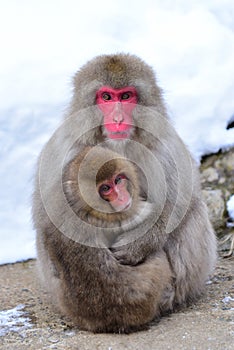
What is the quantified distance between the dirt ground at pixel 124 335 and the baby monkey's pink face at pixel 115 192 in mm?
641

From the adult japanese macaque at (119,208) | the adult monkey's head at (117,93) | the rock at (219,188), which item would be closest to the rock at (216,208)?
the rock at (219,188)

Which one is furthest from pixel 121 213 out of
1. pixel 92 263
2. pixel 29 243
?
pixel 29 243

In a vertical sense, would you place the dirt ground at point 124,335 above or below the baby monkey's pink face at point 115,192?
below

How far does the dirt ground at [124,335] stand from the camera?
3.41 m

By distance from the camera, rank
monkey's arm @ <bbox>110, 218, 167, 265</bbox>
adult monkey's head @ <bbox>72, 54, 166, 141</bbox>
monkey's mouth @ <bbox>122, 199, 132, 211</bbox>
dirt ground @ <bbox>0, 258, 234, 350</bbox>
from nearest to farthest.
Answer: dirt ground @ <bbox>0, 258, 234, 350</bbox> < monkey's mouth @ <bbox>122, 199, 132, 211</bbox> < monkey's arm @ <bbox>110, 218, 167, 265</bbox> < adult monkey's head @ <bbox>72, 54, 166, 141</bbox>

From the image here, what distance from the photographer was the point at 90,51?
6.27 m

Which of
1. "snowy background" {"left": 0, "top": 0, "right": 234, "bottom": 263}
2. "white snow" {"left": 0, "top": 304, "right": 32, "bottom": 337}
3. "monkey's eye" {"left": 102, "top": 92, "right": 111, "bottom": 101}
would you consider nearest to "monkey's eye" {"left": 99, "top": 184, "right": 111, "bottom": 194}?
"monkey's eye" {"left": 102, "top": 92, "right": 111, "bottom": 101}

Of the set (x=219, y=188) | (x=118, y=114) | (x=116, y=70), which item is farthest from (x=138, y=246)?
(x=219, y=188)

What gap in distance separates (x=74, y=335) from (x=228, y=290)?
1115 millimetres

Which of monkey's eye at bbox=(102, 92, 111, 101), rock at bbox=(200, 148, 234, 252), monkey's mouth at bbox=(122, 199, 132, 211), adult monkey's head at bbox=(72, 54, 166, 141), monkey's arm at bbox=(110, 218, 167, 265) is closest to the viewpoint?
monkey's mouth at bbox=(122, 199, 132, 211)

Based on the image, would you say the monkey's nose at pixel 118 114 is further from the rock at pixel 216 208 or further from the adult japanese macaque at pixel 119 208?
the rock at pixel 216 208

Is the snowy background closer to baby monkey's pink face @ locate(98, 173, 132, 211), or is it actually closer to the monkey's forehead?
the monkey's forehead

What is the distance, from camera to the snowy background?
227 inches

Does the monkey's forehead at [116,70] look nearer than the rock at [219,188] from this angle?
Yes
